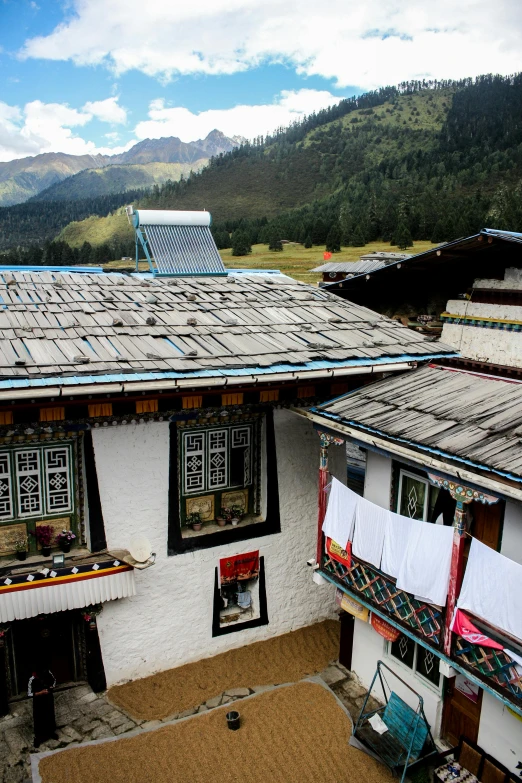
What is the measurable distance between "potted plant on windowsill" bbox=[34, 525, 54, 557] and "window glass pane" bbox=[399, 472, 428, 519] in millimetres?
5380

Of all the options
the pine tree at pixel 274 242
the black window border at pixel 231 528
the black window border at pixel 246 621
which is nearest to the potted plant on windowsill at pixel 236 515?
the black window border at pixel 231 528

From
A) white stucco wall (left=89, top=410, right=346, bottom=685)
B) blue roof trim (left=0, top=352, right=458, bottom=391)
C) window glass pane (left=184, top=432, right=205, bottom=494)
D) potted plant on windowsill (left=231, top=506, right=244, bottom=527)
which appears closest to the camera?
blue roof trim (left=0, top=352, right=458, bottom=391)

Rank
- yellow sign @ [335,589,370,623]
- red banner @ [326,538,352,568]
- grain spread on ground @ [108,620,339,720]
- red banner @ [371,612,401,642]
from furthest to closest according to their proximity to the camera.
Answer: grain spread on ground @ [108,620,339,720] < yellow sign @ [335,589,370,623] < red banner @ [326,538,352,568] < red banner @ [371,612,401,642]

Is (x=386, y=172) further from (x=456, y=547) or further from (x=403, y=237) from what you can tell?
(x=456, y=547)

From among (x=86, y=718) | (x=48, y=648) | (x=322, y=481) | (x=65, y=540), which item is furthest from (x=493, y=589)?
(x=48, y=648)

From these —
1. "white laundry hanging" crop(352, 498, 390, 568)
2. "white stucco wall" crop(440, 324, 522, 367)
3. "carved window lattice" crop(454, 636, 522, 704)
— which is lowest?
"carved window lattice" crop(454, 636, 522, 704)

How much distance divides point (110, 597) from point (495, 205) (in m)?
70.9

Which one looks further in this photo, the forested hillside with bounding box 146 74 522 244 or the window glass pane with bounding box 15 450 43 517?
the forested hillside with bounding box 146 74 522 244

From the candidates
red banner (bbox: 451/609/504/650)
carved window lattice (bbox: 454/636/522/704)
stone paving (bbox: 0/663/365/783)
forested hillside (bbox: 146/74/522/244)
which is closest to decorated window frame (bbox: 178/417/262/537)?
stone paving (bbox: 0/663/365/783)

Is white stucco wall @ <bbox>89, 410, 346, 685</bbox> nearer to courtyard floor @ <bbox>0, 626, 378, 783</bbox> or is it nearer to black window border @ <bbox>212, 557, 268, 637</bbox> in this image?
black window border @ <bbox>212, 557, 268, 637</bbox>

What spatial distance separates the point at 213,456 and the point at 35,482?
292 centimetres

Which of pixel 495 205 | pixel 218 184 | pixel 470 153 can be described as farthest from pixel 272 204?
pixel 495 205

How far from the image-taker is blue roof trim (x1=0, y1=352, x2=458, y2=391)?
25.0 ft

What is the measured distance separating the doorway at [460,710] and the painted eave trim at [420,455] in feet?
10.8
